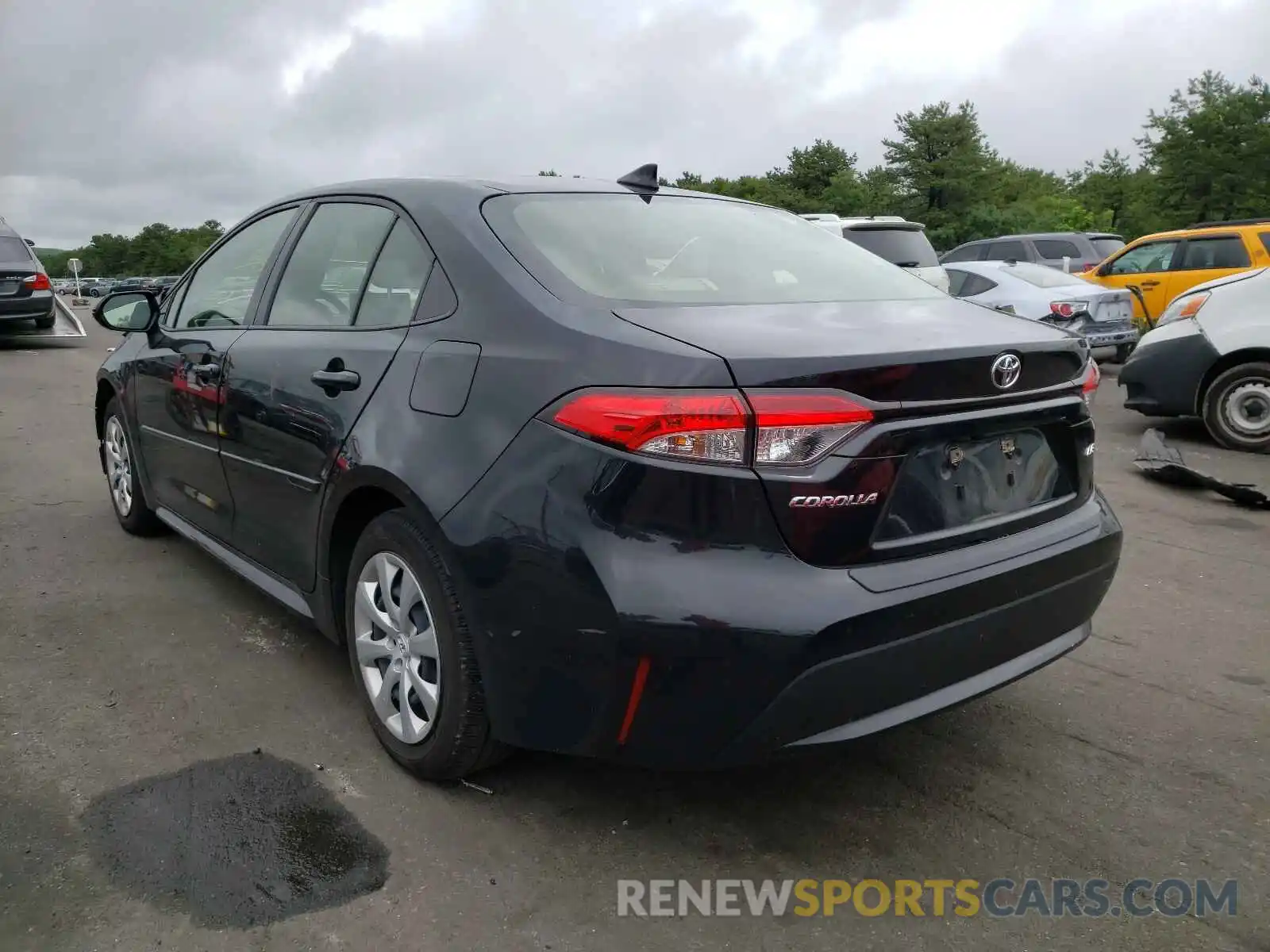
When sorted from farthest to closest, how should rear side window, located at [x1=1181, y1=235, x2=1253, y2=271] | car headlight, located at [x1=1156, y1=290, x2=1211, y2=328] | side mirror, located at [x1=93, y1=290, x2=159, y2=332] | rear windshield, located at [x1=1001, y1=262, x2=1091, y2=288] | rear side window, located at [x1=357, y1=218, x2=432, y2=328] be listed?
1. rear side window, located at [x1=1181, y1=235, x2=1253, y2=271]
2. rear windshield, located at [x1=1001, y1=262, x2=1091, y2=288]
3. car headlight, located at [x1=1156, y1=290, x2=1211, y2=328]
4. side mirror, located at [x1=93, y1=290, x2=159, y2=332]
5. rear side window, located at [x1=357, y1=218, x2=432, y2=328]

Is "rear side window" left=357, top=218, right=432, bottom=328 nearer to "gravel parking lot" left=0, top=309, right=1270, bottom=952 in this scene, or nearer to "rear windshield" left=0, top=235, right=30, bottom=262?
"gravel parking lot" left=0, top=309, right=1270, bottom=952

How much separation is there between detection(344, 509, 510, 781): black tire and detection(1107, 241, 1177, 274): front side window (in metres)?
12.6

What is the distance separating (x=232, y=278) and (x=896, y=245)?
8800 mm

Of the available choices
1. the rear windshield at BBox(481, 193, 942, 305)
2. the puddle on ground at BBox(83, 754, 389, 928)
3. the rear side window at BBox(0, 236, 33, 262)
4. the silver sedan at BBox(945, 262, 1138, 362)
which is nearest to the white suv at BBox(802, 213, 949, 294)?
the silver sedan at BBox(945, 262, 1138, 362)

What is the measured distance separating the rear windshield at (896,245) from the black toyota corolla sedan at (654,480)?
8.25 metres

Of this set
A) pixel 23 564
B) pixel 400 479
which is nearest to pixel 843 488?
pixel 400 479

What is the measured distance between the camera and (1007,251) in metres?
17.7

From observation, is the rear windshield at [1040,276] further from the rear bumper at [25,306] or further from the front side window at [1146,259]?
the rear bumper at [25,306]


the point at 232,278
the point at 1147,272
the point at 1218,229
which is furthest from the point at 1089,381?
the point at 1147,272

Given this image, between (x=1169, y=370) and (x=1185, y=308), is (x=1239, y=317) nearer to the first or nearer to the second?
(x=1185, y=308)

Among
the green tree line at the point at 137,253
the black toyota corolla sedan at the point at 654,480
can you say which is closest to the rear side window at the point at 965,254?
the black toyota corolla sedan at the point at 654,480

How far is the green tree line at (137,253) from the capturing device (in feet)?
372

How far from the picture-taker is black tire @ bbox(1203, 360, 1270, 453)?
7.25m

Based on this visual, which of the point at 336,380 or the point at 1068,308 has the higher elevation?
the point at 1068,308
